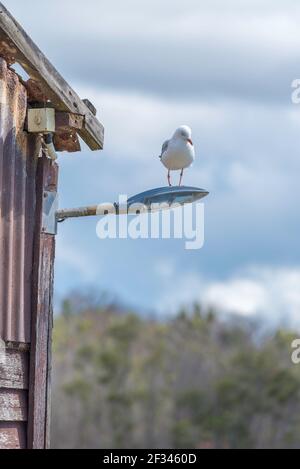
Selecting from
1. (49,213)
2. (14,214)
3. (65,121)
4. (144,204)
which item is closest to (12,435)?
(14,214)

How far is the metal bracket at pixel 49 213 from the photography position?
9.78m

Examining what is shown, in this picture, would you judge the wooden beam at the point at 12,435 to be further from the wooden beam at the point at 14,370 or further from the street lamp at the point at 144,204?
the street lamp at the point at 144,204

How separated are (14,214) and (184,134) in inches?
79.2

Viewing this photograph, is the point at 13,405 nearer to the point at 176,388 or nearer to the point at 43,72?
the point at 43,72

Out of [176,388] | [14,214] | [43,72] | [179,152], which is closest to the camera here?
[14,214]

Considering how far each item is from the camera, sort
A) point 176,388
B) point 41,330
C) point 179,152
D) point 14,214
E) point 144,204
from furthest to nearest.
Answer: point 176,388 → point 179,152 → point 144,204 → point 41,330 → point 14,214

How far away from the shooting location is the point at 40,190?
9.78 meters

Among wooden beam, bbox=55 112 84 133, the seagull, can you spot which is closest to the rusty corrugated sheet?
wooden beam, bbox=55 112 84 133

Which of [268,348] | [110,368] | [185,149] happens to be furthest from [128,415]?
[185,149]

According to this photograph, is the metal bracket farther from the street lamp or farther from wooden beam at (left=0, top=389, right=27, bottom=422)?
wooden beam at (left=0, top=389, right=27, bottom=422)

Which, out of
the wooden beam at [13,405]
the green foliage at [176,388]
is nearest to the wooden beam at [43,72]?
the wooden beam at [13,405]

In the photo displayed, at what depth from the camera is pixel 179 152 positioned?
10539 millimetres

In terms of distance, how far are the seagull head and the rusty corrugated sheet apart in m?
1.48

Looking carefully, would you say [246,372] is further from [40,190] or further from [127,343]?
A: [40,190]
